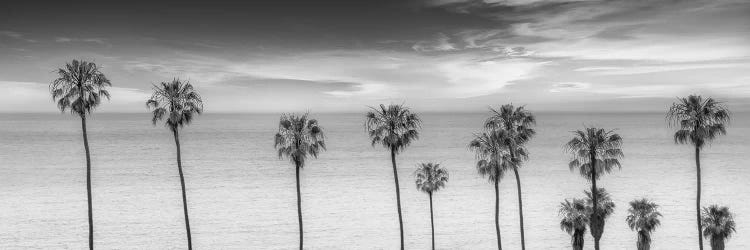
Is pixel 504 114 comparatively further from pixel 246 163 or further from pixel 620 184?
pixel 246 163

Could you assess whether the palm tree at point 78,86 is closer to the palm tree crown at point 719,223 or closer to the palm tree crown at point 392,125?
the palm tree crown at point 392,125

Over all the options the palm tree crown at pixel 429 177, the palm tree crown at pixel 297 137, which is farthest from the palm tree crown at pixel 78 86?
the palm tree crown at pixel 429 177

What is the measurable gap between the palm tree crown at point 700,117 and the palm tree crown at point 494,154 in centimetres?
1223

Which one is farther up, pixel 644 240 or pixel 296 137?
pixel 296 137

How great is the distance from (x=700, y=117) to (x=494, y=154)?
14710 millimetres


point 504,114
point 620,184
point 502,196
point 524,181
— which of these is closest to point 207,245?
point 504,114

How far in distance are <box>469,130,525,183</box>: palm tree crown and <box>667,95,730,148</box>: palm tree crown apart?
481 inches

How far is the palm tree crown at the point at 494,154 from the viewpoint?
1742 inches

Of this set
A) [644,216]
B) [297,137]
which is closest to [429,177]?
[297,137]

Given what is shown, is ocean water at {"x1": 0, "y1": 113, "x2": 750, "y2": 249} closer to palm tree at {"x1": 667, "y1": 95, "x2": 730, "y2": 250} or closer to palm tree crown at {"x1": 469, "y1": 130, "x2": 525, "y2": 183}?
palm tree crown at {"x1": 469, "y1": 130, "x2": 525, "y2": 183}

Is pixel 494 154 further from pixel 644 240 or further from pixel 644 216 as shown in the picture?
pixel 644 240

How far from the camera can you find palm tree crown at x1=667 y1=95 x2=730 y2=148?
126ft

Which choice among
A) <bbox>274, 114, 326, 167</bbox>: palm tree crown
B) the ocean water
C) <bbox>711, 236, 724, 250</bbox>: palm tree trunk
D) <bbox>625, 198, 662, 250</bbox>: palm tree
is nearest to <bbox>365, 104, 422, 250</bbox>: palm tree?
<bbox>274, 114, 326, 167</bbox>: palm tree crown

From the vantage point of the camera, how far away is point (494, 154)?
4422 centimetres
